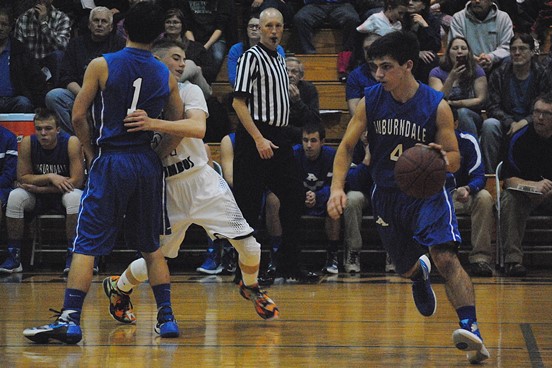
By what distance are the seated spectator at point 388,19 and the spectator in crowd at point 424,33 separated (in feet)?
0.61

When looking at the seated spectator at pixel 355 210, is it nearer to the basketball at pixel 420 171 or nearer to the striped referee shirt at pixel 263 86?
the striped referee shirt at pixel 263 86

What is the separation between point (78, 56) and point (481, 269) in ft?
14.6

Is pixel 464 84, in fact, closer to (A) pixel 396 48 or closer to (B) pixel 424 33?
(B) pixel 424 33

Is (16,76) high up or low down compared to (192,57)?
down

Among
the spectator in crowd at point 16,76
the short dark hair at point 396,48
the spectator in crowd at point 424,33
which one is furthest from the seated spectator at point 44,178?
the short dark hair at point 396,48

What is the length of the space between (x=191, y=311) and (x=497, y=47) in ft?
17.4

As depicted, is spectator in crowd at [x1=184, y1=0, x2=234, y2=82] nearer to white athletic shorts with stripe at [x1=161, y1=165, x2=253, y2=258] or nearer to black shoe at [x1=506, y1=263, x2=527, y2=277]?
black shoe at [x1=506, y1=263, x2=527, y2=277]

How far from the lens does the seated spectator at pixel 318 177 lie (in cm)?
902

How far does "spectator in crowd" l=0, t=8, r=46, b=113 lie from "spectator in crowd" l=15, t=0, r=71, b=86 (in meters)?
0.60

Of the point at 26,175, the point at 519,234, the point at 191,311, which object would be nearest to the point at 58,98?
the point at 26,175

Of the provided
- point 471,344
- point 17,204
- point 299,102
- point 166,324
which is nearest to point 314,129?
point 299,102

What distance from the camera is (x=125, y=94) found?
5.30 meters

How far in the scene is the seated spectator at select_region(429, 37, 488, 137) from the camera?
953 cm

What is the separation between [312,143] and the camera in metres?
9.01
